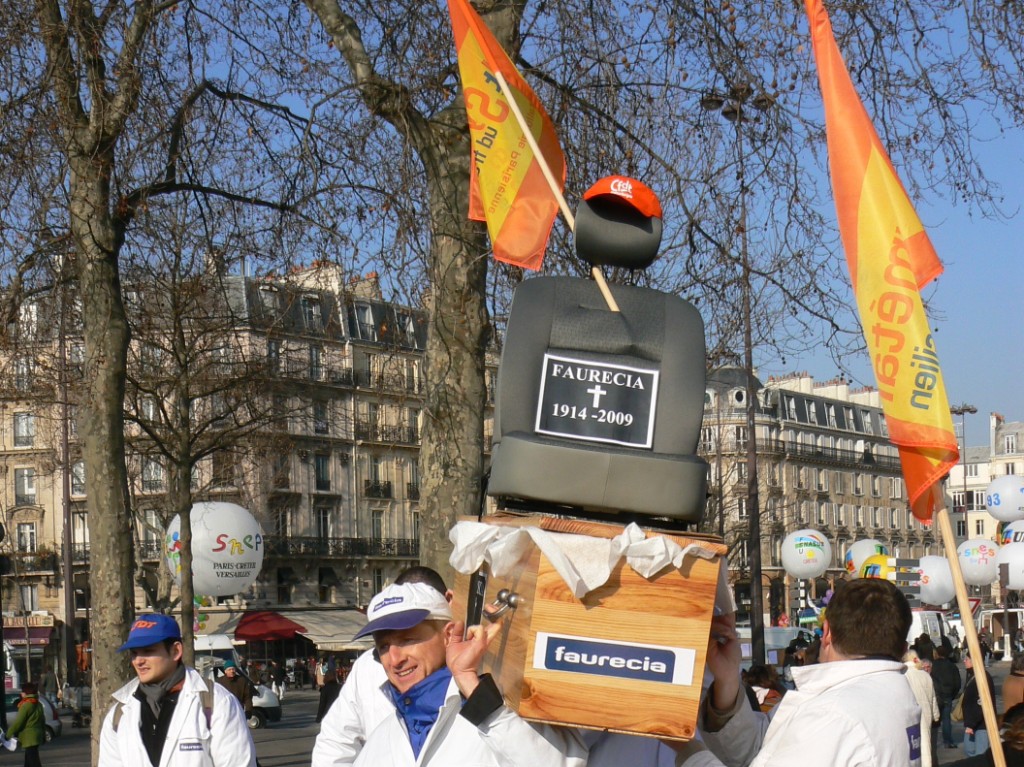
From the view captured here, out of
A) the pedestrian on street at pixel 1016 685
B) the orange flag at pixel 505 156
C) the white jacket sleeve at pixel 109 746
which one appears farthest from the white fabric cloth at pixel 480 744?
the pedestrian on street at pixel 1016 685

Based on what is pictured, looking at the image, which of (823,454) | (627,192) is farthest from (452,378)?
(823,454)

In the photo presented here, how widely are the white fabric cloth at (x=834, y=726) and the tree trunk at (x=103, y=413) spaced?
31.2 ft

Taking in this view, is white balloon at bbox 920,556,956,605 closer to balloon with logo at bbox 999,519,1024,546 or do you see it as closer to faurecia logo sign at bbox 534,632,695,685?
balloon with logo at bbox 999,519,1024,546

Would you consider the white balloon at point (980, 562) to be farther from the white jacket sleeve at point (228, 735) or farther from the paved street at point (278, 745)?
the white jacket sleeve at point (228, 735)

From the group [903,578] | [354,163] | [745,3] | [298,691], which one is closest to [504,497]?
[745,3]

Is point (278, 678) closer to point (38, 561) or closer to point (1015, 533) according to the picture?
point (38, 561)

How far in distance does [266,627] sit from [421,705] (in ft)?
182

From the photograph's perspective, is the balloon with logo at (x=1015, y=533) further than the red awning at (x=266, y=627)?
No

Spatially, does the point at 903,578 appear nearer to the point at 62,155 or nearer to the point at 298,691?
the point at 62,155

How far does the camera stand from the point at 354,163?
11.9 m

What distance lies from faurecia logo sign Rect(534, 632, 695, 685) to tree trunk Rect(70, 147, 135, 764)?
10.0 metres

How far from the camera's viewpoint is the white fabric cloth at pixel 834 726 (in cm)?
416

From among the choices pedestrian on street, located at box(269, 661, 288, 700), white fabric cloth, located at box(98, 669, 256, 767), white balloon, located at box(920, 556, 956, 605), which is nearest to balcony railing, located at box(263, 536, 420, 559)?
pedestrian on street, located at box(269, 661, 288, 700)

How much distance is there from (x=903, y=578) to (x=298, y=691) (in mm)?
30205
